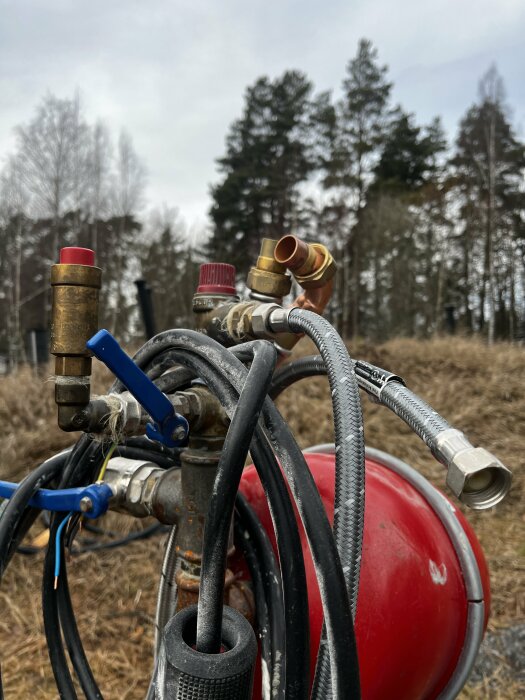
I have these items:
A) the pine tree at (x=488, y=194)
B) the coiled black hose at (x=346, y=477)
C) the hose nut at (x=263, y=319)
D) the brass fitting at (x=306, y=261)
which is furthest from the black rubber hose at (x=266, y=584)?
the pine tree at (x=488, y=194)

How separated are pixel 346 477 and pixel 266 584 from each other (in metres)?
0.27

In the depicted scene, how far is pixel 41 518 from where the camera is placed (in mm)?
2352

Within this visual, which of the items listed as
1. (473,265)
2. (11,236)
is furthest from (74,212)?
(473,265)

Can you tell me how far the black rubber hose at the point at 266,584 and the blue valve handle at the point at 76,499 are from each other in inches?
7.7

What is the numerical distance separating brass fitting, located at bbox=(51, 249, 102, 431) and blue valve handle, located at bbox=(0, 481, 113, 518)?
15 cm

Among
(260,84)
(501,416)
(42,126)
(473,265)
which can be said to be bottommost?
(501,416)

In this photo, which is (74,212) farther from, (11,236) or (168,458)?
(168,458)

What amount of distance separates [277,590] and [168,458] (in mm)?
341

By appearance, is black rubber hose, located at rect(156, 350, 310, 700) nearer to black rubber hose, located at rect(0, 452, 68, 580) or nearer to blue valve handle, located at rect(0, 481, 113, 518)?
blue valve handle, located at rect(0, 481, 113, 518)

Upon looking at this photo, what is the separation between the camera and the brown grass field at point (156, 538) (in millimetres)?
1593

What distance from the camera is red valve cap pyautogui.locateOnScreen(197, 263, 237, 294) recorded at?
85 centimetres

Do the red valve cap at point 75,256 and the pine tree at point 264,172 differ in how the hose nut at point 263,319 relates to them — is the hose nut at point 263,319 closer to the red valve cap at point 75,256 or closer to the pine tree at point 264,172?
the red valve cap at point 75,256

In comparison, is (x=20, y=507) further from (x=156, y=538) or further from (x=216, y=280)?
(x=156, y=538)

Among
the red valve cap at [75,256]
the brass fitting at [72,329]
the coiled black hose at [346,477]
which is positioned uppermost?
the red valve cap at [75,256]
